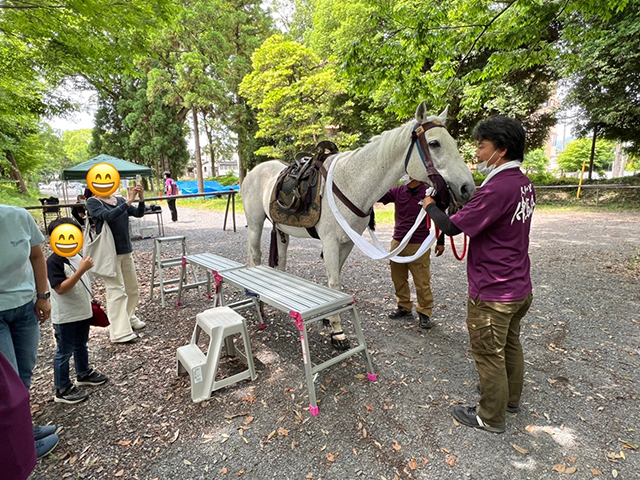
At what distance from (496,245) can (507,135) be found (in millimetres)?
704

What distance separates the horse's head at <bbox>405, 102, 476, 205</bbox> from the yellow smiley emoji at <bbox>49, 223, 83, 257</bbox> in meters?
2.43

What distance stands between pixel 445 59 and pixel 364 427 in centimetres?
568

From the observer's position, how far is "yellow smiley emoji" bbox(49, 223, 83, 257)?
6.32ft

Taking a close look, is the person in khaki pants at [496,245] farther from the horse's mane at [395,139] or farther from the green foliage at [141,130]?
the green foliage at [141,130]

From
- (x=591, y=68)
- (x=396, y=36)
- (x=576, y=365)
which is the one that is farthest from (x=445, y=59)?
(x=591, y=68)

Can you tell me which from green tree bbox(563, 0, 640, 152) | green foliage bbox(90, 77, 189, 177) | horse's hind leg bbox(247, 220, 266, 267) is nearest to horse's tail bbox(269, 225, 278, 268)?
horse's hind leg bbox(247, 220, 266, 267)

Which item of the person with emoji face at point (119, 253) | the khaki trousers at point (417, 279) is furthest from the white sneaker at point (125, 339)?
the khaki trousers at point (417, 279)

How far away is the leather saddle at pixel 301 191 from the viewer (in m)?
3.28

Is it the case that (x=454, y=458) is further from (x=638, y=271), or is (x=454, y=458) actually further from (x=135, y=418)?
(x=638, y=271)

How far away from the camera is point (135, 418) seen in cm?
246

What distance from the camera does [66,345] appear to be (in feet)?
8.43

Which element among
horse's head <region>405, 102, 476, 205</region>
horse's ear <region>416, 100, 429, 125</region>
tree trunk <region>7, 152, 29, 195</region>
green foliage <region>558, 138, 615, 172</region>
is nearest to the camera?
horse's head <region>405, 102, 476, 205</region>

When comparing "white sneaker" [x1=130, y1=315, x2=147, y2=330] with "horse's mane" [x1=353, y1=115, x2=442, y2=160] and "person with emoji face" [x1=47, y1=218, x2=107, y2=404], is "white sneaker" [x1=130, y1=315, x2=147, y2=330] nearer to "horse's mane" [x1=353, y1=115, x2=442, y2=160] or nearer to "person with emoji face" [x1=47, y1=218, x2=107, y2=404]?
"person with emoji face" [x1=47, y1=218, x2=107, y2=404]

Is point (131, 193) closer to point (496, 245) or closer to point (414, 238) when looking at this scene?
point (414, 238)
